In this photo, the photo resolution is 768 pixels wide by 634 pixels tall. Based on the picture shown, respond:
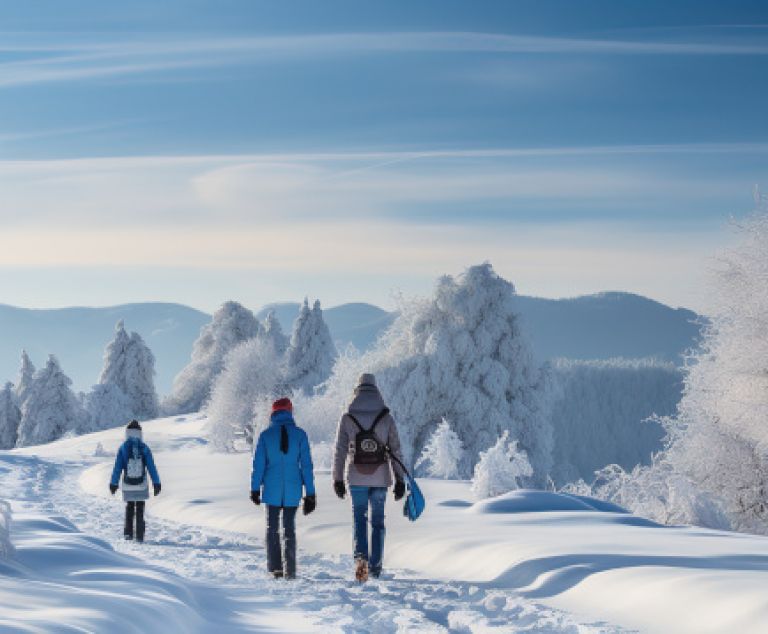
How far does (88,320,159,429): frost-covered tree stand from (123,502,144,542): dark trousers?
60.0 metres

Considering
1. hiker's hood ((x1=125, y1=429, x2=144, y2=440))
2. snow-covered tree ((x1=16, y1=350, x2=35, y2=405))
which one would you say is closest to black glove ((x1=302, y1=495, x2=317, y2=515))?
hiker's hood ((x1=125, y1=429, x2=144, y2=440))

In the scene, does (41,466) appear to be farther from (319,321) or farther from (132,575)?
(132,575)

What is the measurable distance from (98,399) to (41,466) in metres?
34.3

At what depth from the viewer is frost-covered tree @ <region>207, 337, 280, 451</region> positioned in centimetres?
4707

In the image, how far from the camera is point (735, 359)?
22203 mm

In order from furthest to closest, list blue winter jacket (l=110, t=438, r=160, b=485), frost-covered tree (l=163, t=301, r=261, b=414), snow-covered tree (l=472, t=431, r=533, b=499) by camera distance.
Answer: frost-covered tree (l=163, t=301, r=261, b=414) < snow-covered tree (l=472, t=431, r=533, b=499) < blue winter jacket (l=110, t=438, r=160, b=485)

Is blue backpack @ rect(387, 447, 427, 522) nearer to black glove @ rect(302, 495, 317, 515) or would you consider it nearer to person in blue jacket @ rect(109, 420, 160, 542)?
black glove @ rect(302, 495, 317, 515)

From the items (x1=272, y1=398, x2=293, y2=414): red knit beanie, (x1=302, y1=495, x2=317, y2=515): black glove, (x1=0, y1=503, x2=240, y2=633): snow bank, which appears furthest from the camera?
(x1=272, y1=398, x2=293, y2=414): red knit beanie

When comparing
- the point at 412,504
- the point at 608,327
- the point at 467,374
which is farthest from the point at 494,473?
the point at 608,327

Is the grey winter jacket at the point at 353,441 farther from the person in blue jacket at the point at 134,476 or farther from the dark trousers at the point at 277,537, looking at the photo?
the person in blue jacket at the point at 134,476

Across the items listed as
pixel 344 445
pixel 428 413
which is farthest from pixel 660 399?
pixel 344 445

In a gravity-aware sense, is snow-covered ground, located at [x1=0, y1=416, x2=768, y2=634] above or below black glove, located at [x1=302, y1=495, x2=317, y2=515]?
below

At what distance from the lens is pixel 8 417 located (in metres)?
73.1

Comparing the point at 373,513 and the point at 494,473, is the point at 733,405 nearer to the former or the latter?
the point at 494,473
